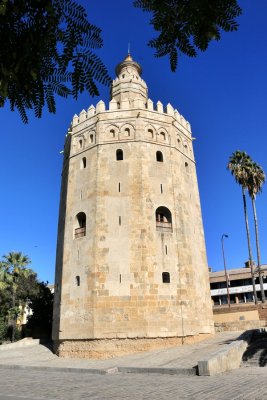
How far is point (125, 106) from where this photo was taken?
21531mm

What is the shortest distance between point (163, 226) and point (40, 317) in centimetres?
1501

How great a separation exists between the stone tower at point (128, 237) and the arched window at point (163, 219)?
60 millimetres

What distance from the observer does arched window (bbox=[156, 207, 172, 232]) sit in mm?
18766

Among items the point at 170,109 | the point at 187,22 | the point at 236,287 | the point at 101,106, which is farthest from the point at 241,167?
the point at 187,22

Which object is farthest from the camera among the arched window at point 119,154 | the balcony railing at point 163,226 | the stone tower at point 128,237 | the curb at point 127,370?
the arched window at point 119,154

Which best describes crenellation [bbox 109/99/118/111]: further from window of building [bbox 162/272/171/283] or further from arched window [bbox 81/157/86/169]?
window of building [bbox 162/272/171/283]

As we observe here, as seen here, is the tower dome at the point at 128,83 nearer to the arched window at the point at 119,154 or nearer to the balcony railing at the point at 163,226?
the arched window at the point at 119,154

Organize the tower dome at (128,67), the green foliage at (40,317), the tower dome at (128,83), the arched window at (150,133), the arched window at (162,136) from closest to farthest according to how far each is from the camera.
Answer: the arched window at (150,133), the arched window at (162,136), the tower dome at (128,83), the tower dome at (128,67), the green foliage at (40,317)

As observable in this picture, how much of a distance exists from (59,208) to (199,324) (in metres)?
11.4

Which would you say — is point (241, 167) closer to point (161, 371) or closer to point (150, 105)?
point (150, 105)

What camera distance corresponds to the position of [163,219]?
63.8 feet

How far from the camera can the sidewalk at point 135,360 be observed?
11565 mm

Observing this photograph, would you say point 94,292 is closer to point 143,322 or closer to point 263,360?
point 143,322

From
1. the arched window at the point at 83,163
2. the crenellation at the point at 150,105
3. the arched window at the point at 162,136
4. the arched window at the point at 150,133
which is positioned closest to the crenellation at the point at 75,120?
the arched window at the point at 83,163
